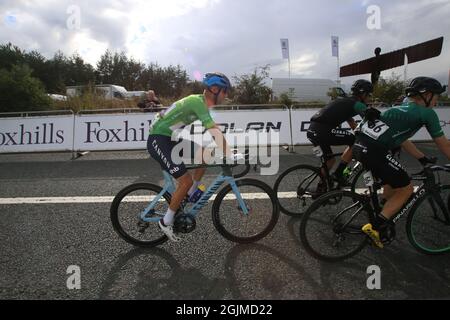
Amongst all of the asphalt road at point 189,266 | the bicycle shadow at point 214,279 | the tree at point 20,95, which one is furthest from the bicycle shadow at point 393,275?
the tree at point 20,95

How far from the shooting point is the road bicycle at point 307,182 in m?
4.71

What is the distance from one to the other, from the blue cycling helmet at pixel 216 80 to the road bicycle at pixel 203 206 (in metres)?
0.91

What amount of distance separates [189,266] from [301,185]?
2.18 metres

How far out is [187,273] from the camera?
3326mm

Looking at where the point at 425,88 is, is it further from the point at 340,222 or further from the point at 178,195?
the point at 178,195

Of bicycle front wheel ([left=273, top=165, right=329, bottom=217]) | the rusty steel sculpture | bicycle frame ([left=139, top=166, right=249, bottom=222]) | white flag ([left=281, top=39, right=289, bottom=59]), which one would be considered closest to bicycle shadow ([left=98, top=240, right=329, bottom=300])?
bicycle frame ([left=139, top=166, right=249, bottom=222])

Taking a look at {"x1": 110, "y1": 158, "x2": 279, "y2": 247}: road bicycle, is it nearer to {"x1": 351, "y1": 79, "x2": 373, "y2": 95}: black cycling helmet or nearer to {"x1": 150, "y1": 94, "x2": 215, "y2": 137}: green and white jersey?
{"x1": 150, "y1": 94, "x2": 215, "y2": 137}: green and white jersey

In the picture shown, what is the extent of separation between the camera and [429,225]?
389 cm

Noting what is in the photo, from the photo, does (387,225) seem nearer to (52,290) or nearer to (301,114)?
(52,290)

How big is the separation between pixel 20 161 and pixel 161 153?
7307 millimetres

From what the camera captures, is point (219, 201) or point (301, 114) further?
point (301, 114)
